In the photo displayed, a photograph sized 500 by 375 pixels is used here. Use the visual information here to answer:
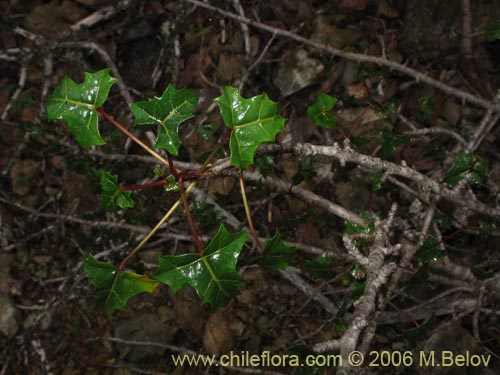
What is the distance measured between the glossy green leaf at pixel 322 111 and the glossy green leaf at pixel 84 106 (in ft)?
3.01

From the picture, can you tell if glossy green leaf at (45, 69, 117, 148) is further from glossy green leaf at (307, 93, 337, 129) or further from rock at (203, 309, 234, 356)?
rock at (203, 309, 234, 356)

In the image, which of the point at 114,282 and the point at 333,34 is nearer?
the point at 114,282

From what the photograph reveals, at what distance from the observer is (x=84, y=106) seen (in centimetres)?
163

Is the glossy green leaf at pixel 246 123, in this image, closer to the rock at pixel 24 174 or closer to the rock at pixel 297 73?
the rock at pixel 297 73

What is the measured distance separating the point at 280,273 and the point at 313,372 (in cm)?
132

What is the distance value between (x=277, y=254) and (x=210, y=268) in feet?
1.09

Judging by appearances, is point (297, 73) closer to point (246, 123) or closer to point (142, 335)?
point (246, 123)

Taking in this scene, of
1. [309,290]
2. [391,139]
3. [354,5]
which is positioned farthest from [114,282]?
[354,5]

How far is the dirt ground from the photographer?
104 inches

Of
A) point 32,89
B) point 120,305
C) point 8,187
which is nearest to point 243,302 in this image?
point 120,305

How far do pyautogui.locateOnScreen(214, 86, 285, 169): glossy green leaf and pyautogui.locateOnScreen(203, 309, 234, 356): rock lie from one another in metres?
1.91

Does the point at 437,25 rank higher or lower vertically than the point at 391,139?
higher

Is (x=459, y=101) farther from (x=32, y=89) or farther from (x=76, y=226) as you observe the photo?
(x=32, y=89)

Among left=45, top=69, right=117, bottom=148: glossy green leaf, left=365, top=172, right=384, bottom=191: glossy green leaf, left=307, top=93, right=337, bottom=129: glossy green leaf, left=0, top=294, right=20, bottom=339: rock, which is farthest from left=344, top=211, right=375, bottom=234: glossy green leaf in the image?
left=0, top=294, right=20, bottom=339: rock
